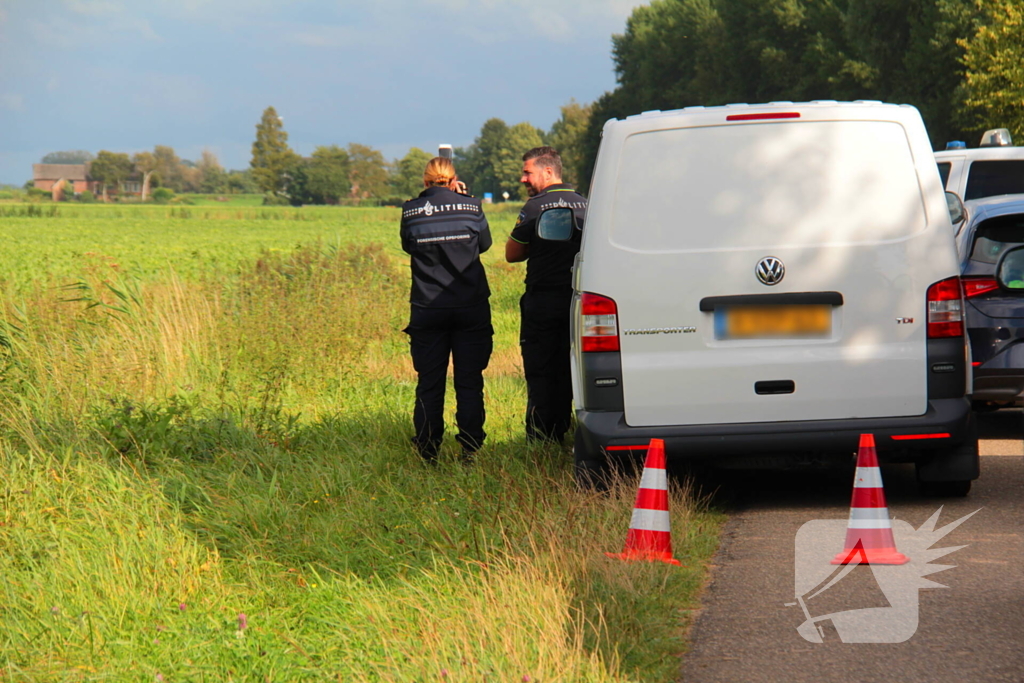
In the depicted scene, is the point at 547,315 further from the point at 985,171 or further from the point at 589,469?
the point at 985,171

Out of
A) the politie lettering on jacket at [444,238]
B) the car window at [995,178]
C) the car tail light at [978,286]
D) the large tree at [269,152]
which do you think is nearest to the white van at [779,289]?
the politie lettering on jacket at [444,238]

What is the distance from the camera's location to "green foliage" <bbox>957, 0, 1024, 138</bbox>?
2298 centimetres

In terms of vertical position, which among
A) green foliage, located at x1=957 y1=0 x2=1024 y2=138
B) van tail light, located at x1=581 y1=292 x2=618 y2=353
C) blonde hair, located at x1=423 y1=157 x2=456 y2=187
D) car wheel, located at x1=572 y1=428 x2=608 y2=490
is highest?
green foliage, located at x1=957 y1=0 x2=1024 y2=138

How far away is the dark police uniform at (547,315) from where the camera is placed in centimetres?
721

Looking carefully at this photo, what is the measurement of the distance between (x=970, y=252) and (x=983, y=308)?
0.39 metres

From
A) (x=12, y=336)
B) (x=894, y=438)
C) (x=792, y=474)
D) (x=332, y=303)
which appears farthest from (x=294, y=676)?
(x=332, y=303)

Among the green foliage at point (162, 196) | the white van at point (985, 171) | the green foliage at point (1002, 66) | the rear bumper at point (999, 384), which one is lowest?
the rear bumper at point (999, 384)

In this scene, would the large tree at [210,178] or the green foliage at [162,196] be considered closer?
the green foliage at [162,196]

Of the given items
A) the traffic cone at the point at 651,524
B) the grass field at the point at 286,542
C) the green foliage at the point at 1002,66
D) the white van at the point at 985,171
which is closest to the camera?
the grass field at the point at 286,542

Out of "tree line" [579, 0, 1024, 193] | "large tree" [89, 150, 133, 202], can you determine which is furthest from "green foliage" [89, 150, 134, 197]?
"tree line" [579, 0, 1024, 193]

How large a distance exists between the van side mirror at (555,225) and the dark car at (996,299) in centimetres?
271

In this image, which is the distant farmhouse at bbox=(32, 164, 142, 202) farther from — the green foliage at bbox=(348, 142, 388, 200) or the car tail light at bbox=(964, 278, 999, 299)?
the car tail light at bbox=(964, 278, 999, 299)

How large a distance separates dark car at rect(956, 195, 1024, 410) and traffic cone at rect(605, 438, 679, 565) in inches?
134

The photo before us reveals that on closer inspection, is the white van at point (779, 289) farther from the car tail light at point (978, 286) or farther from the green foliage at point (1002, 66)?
the green foliage at point (1002, 66)
